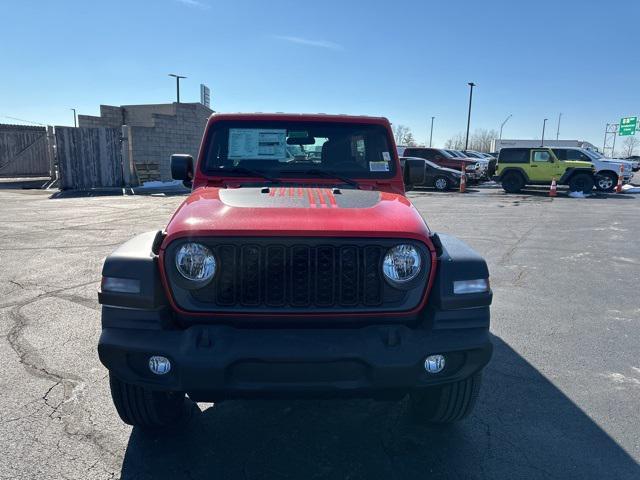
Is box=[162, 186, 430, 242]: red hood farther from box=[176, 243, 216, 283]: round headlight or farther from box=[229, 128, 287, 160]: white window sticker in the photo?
box=[229, 128, 287, 160]: white window sticker

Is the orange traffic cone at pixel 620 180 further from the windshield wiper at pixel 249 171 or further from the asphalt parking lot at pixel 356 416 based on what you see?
the windshield wiper at pixel 249 171

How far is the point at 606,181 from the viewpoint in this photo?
19.6 m

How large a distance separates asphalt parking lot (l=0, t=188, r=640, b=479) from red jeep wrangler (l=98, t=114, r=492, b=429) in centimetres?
36

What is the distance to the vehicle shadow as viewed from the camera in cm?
255

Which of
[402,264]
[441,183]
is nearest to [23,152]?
[441,183]

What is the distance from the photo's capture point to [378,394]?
2457 millimetres

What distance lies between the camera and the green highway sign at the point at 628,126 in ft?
146

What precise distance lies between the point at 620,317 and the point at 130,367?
4.96 m

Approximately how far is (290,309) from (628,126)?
53.4m

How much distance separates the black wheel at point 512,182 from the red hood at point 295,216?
18916mm

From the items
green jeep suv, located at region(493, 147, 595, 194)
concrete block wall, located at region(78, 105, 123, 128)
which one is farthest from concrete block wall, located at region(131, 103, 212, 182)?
green jeep suv, located at region(493, 147, 595, 194)

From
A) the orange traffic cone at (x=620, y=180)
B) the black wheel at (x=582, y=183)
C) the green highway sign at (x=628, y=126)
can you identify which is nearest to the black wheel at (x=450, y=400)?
the black wheel at (x=582, y=183)

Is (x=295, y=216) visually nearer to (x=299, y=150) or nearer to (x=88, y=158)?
(x=299, y=150)

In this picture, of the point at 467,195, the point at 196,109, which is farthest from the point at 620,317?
the point at 196,109
